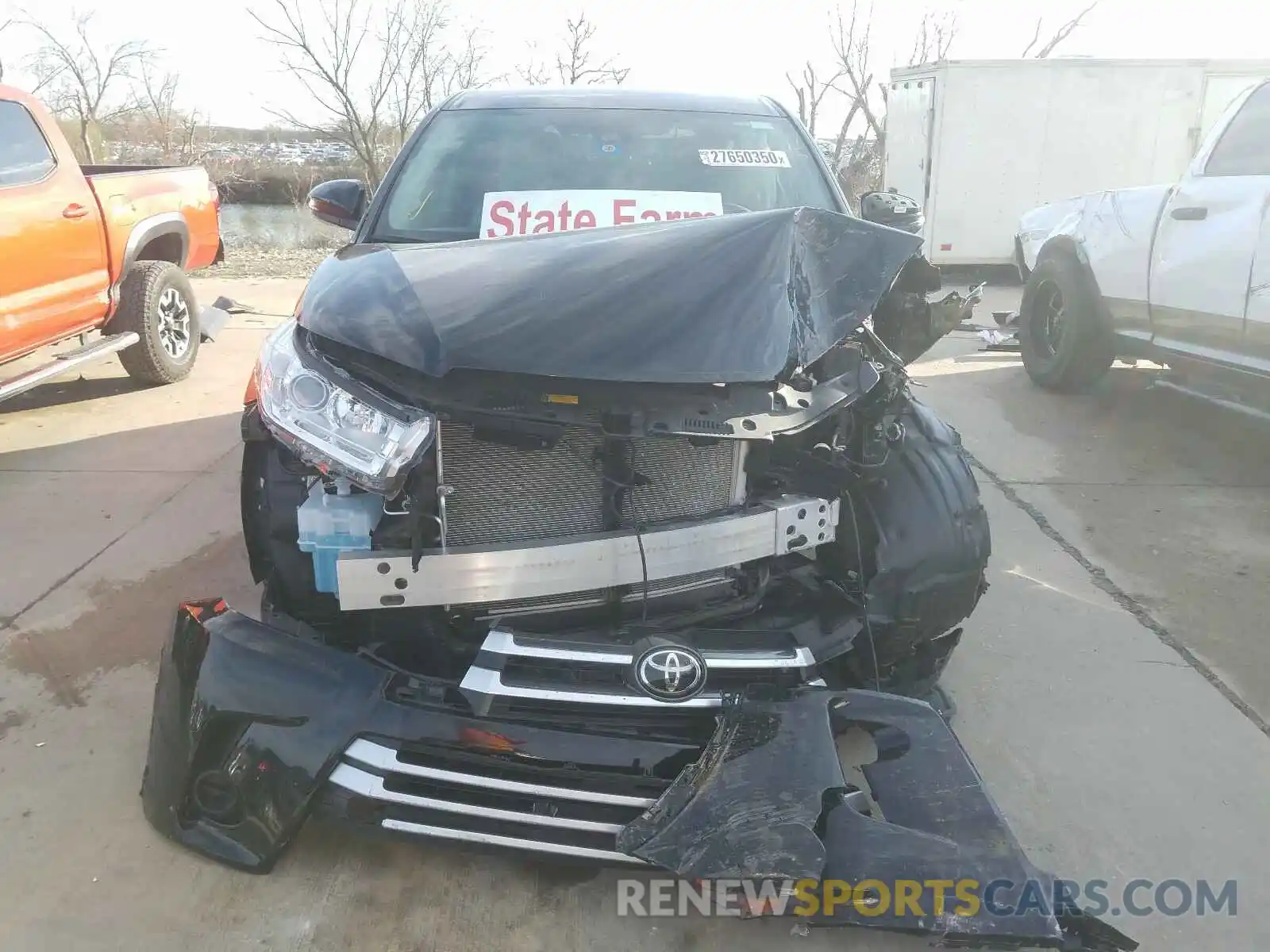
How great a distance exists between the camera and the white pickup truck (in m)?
4.46

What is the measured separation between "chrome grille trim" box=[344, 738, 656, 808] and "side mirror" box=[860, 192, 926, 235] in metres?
2.42

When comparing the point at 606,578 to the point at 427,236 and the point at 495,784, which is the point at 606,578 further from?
the point at 427,236

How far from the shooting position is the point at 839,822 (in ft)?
5.56

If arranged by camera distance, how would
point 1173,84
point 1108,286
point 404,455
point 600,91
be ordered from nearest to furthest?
point 404,455, point 600,91, point 1108,286, point 1173,84

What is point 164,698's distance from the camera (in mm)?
2014

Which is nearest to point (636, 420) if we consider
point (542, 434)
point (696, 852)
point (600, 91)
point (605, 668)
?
point (542, 434)

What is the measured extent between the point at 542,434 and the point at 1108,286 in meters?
4.98

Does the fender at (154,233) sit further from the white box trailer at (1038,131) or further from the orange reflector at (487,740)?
the white box trailer at (1038,131)

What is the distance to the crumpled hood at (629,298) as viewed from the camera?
1778 mm

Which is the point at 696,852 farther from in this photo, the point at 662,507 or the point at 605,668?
the point at 662,507

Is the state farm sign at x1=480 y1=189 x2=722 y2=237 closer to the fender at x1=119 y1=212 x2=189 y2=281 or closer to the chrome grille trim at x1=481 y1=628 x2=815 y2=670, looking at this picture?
the chrome grille trim at x1=481 y1=628 x2=815 y2=670

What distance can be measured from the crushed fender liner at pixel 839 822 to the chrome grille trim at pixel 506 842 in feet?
0.33

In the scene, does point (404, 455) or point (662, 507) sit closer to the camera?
point (404, 455)

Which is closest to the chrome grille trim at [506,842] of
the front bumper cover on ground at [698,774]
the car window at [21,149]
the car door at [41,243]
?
the front bumper cover on ground at [698,774]
